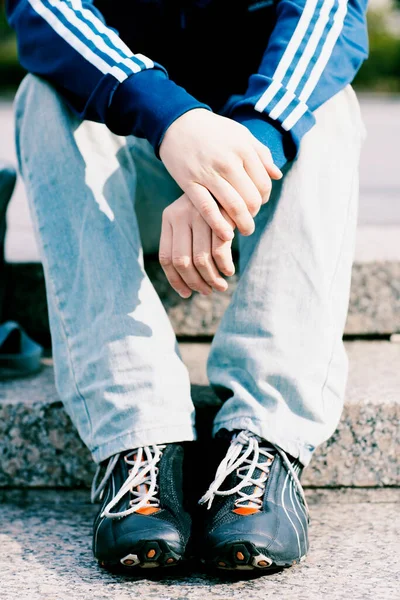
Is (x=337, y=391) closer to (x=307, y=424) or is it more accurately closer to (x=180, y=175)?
(x=307, y=424)

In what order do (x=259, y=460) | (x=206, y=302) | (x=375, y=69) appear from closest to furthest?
1. (x=259, y=460)
2. (x=206, y=302)
3. (x=375, y=69)

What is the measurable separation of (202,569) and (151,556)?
119 millimetres

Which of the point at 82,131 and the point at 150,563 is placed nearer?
the point at 150,563

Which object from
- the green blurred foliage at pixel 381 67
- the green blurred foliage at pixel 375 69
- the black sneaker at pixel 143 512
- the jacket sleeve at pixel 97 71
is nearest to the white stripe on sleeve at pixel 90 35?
the jacket sleeve at pixel 97 71

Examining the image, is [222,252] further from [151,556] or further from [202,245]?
[151,556]

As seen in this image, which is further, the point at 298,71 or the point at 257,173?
the point at 298,71

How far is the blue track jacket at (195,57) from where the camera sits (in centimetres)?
123

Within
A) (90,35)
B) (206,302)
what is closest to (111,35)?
(90,35)

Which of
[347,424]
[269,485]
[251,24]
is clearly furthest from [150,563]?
[251,24]

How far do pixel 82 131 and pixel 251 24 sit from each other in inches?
16.6

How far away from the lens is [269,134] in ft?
4.00

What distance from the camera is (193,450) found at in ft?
4.12

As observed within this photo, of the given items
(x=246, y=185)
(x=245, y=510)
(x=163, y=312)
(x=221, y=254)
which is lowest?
(x=245, y=510)

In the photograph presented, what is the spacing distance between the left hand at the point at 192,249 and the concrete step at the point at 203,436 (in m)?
0.34
